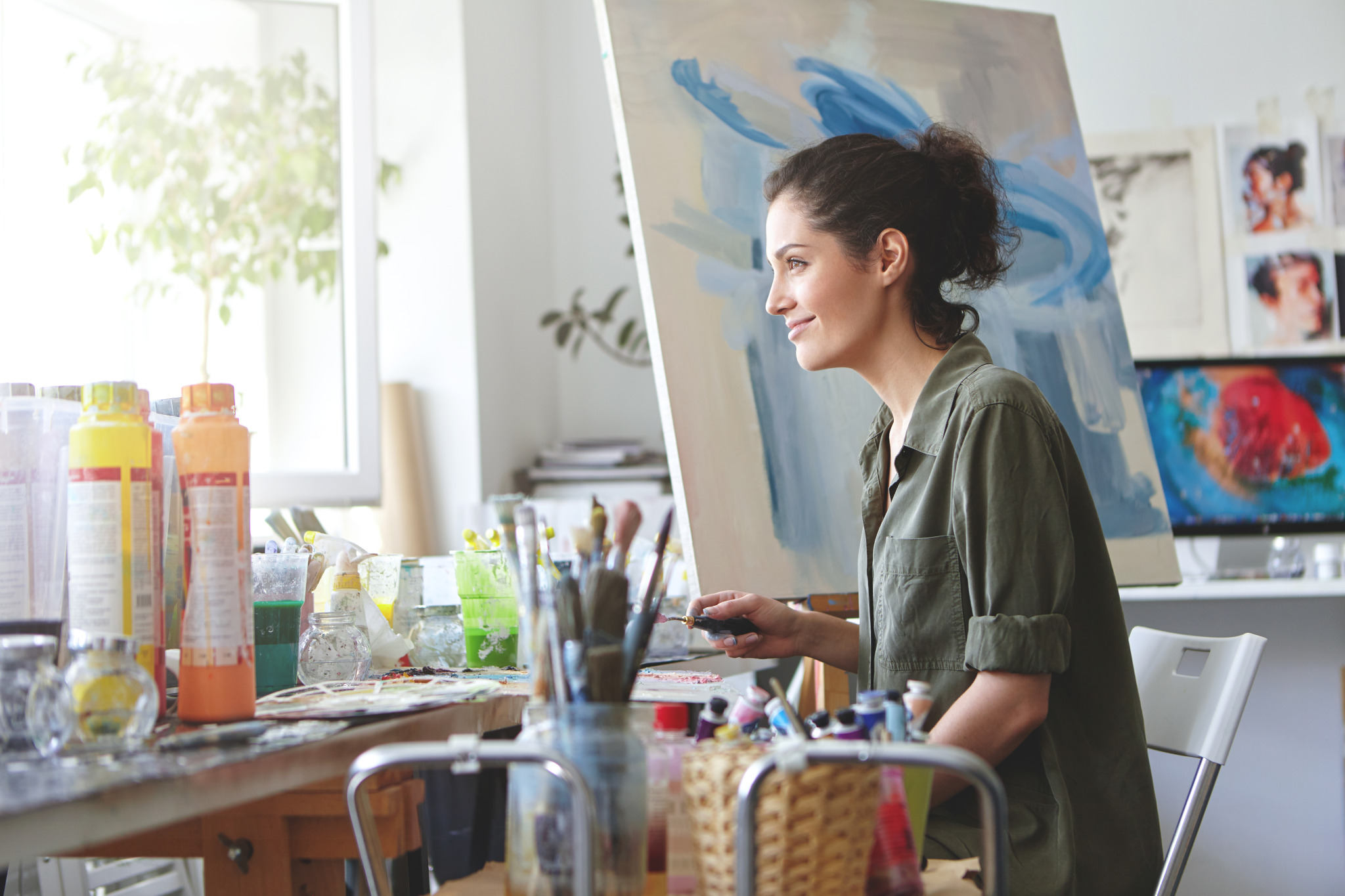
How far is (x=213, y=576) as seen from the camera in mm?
771

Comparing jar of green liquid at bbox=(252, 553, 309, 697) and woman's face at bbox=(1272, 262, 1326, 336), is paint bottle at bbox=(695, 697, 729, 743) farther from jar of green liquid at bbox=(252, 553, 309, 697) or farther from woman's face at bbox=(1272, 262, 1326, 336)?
woman's face at bbox=(1272, 262, 1326, 336)

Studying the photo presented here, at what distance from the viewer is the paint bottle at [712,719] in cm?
72

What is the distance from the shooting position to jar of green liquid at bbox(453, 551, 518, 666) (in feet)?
4.03

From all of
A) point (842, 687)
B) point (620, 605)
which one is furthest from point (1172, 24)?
point (620, 605)

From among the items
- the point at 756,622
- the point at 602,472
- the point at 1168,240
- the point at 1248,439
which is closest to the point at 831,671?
the point at 756,622

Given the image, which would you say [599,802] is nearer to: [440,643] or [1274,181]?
[440,643]

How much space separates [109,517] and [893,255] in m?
0.81

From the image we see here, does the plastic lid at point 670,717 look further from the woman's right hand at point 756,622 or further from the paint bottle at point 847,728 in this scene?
the woman's right hand at point 756,622

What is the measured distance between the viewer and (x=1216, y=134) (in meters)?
2.79

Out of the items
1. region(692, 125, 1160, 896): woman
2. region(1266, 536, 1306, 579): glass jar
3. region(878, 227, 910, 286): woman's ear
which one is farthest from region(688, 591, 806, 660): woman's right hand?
region(1266, 536, 1306, 579): glass jar

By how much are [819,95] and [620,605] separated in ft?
4.27

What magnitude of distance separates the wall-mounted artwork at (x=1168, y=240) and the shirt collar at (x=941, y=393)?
1.83m

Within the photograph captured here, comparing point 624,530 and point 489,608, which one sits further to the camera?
point 489,608

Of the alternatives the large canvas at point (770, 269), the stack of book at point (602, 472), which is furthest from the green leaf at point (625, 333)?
the large canvas at point (770, 269)
